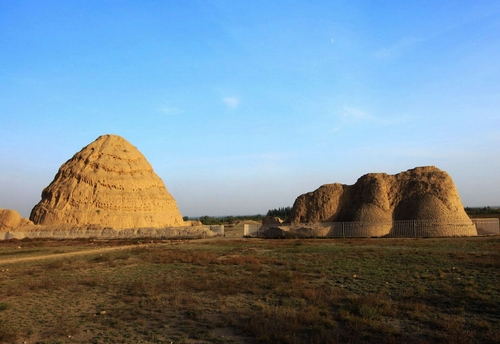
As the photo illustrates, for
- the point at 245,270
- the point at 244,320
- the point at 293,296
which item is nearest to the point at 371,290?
the point at 293,296

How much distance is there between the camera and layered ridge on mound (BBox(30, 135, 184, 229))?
41031mm

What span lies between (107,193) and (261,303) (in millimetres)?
37363

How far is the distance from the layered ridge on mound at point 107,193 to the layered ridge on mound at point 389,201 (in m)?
17.0

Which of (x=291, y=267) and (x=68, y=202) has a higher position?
(x=68, y=202)

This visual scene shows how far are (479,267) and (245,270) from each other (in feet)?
24.6

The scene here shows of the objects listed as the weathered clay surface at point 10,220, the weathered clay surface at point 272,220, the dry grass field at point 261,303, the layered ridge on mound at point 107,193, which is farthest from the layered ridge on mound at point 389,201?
the weathered clay surface at point 10,220

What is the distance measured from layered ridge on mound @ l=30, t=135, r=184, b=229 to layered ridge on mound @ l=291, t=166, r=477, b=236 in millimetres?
17016

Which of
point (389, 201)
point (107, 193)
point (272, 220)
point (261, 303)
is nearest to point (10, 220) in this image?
point (107, 193)

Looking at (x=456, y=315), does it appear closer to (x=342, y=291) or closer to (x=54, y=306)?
(x=342, y=291)

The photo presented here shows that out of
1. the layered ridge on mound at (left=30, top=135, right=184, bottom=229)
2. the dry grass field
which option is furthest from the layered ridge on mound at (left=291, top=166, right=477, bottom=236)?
the dry grass field

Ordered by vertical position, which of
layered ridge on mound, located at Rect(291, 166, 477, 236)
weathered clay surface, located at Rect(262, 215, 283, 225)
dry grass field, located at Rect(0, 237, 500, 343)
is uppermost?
layered ridge on mound, located at Rect(291, 166, 477, 236)

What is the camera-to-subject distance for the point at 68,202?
41688 millimetres

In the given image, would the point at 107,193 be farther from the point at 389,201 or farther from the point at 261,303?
the point at 261,303

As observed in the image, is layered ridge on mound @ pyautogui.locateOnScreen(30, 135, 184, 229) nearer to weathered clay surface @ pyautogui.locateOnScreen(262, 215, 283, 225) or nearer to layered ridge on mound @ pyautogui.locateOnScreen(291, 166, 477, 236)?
weathered clay surface @ pyautogui.locateOnScreen(262, 215, 283, 225)
